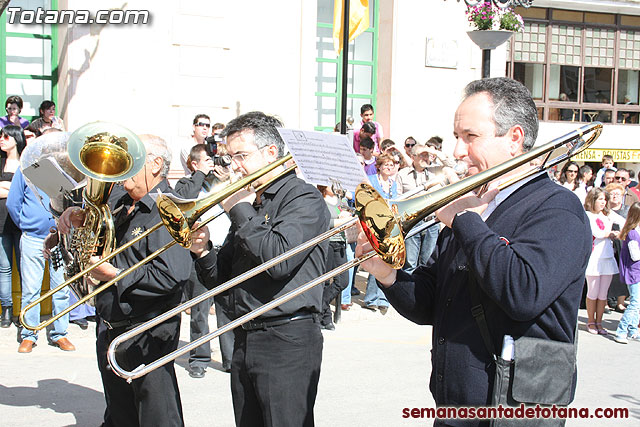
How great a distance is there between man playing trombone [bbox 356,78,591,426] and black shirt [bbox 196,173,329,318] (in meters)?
0.74

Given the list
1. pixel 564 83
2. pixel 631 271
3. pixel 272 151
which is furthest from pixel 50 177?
pixel 564 83

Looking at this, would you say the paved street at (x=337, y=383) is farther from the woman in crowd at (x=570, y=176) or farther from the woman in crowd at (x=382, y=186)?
the woman in crowd at (x=570, y=176)

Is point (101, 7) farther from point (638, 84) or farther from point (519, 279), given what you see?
point (638, 84)

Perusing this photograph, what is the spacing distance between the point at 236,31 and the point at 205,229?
27.0 feet

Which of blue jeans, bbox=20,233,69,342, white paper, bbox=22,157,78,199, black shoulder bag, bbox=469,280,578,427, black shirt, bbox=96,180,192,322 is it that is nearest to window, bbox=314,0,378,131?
A: blue jeans, bbox=20,233,69,342

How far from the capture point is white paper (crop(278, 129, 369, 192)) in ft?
9.34

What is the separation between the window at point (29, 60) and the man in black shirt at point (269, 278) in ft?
26.1

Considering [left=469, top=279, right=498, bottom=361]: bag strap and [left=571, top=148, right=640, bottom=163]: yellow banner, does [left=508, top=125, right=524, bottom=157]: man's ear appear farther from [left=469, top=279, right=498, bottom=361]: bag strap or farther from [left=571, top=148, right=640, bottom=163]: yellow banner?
[left=571, top=148, right=640, bottom=163]: yellow banner

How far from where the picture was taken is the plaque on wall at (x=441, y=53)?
1263 cm

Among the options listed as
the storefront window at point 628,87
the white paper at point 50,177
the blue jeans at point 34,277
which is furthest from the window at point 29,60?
the storefront window at point 628,87

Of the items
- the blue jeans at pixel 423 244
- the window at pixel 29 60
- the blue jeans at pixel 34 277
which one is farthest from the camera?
the window at pixel 29 60

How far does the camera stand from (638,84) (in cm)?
1770

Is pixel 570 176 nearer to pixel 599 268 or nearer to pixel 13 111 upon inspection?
pixel 599 268

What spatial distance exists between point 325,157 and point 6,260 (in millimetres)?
5019
